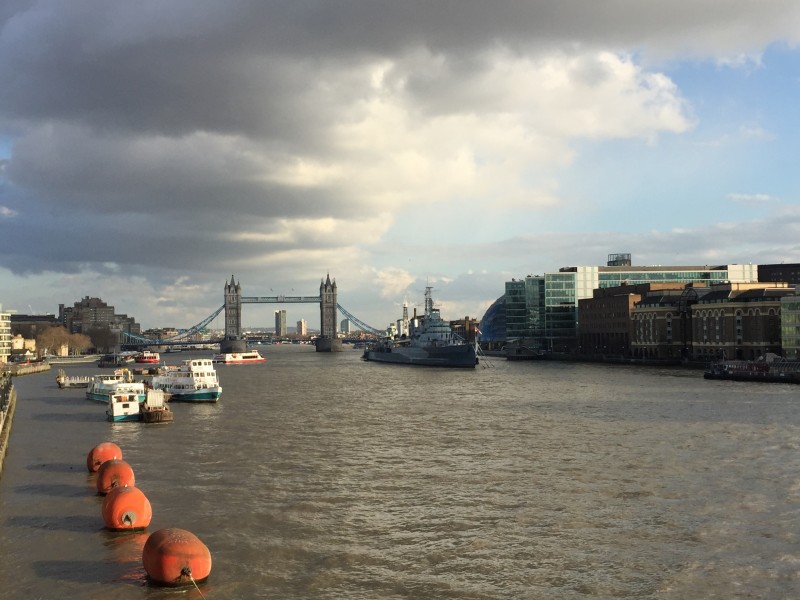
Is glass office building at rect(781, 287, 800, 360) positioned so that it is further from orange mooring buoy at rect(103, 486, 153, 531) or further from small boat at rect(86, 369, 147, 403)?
orange mooring buoy at rect(103, 486, 153, 531)

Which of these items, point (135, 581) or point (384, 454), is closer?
point (135, 581)

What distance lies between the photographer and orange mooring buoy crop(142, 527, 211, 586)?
20000 mm

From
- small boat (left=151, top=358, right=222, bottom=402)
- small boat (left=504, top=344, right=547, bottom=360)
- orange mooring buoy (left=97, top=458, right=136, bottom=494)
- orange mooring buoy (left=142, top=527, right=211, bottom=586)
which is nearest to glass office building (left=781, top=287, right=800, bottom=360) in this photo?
small boat (left=504, top=344, right=547, bottom=360)

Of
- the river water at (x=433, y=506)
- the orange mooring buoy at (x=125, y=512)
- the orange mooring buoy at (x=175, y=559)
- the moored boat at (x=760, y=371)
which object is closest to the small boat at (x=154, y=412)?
the river water at (x=433, y=506)

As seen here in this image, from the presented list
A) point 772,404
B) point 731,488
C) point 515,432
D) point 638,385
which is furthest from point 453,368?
point 731,488

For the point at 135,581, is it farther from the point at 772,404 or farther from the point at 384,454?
the point at 772,404

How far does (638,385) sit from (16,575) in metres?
76.2

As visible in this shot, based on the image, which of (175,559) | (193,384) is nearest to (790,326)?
(193,384)

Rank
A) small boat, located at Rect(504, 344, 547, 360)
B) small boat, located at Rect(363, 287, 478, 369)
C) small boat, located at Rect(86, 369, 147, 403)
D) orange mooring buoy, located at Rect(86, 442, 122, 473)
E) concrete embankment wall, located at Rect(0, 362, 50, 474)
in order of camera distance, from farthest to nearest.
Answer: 1. small boat, located at Rect(504, 344, 547, 360)
2. small boat, located at Rect(363, 287, 478, 369)
3. small boat, located at Rect(86, 369, 147, 403)
4. concrete embankment wall, located at Rect(0, 362, 50, 474)
5. orange mooring buoy, located at Rect(86, 442, 122, 473)

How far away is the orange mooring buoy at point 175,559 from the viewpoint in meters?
20.0

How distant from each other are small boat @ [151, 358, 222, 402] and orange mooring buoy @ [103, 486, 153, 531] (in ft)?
164

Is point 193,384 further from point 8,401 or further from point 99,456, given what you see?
point 99,456

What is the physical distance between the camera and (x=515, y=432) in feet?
159

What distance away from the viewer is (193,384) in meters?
76.5
